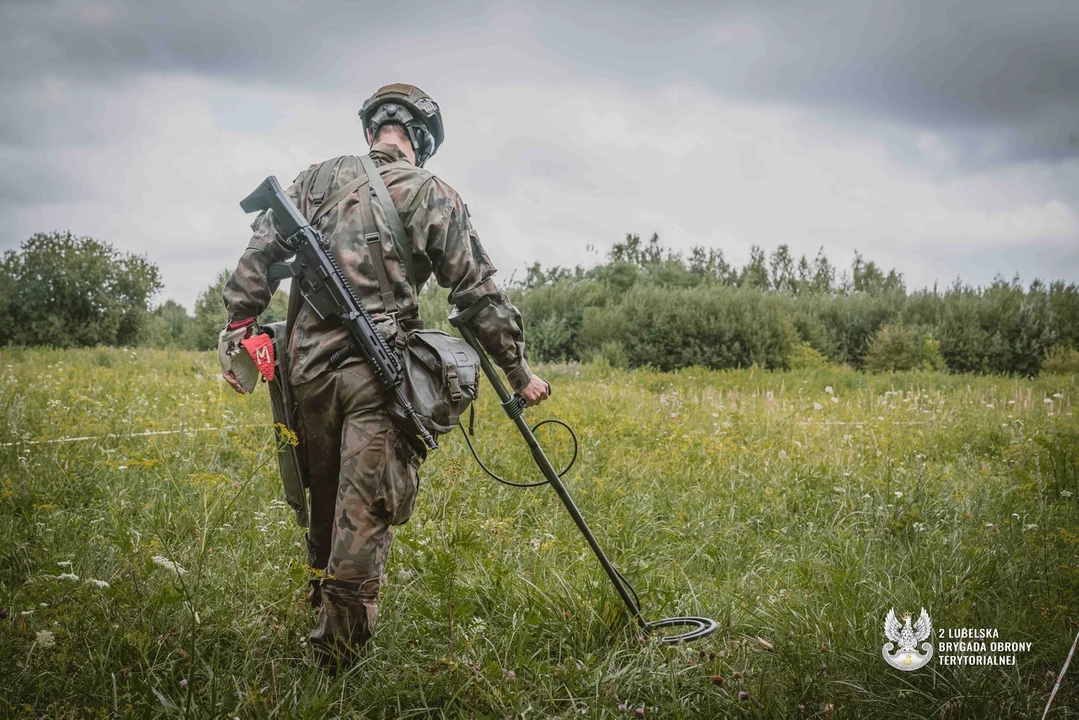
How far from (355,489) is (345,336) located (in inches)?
24.2

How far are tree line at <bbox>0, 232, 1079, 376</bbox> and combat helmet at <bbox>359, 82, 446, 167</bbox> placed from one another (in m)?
12.8

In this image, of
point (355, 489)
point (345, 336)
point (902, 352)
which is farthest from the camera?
point (902, 352)

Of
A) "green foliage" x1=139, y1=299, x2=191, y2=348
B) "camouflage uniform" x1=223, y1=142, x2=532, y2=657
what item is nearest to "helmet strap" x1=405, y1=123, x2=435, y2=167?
"camouflage uniform" x1=223, y1=142, x2=532, y2=657

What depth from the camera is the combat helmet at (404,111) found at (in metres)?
3.28

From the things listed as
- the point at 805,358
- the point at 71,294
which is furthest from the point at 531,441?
the point at 71,294

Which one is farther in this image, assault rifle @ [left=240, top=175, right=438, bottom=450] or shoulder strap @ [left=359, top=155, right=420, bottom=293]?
shoulder strap @ [left=359, top=155, right=420, bottom=293]

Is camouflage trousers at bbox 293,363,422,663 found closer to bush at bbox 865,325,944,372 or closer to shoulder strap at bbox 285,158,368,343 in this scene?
shoulder strap at bbox 285,158,368,343

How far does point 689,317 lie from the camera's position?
1805cm

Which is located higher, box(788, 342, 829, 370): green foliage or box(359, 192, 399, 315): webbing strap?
box(359, 192, 399, 315): webbing strap

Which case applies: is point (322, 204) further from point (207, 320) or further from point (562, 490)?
point (207, 320)

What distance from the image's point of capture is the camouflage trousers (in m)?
2.85

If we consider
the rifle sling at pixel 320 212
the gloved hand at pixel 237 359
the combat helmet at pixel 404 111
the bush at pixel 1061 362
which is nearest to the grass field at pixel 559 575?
the gloved hand at pixel 237 359

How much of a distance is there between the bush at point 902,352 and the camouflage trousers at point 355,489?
16.3 metres

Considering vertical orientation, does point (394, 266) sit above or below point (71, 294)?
below
